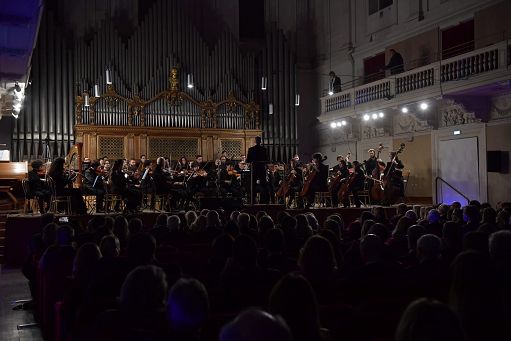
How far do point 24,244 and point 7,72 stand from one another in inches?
125

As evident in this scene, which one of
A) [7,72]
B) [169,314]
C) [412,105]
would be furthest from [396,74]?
[169,314]

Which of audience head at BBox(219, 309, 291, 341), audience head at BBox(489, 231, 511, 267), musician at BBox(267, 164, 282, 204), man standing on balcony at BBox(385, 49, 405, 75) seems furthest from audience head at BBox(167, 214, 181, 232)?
man standing on balcony at BBox(385, 49, 405, 75)

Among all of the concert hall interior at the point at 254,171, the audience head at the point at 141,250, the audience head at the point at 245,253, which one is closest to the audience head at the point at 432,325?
the concert hall interior at the point at 254,171

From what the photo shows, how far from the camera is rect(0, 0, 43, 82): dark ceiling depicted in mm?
5824

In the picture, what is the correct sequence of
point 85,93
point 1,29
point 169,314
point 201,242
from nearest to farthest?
point 169,314 < point 1,29 < point 201,242 < point 85,93

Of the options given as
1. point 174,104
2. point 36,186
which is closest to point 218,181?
point 36,186

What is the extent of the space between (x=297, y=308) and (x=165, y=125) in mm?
18001

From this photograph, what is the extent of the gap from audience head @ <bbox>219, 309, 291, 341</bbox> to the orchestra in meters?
10.2

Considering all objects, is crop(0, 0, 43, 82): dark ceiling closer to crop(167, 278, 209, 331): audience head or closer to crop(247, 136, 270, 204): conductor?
crop(167, 278, 209, 331): audience head

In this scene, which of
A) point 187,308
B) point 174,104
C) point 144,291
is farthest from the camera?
point 174,104

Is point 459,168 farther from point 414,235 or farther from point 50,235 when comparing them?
point 50,235

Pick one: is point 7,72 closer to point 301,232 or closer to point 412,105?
point 301,232

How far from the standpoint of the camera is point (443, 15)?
54.4 ft

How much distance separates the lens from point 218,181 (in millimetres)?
14273
